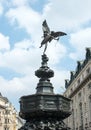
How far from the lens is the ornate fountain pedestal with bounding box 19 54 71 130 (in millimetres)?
15367

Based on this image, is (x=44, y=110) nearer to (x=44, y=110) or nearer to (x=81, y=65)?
(x=44, y=110)

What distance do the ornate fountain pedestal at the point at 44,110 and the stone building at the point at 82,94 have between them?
2934 inches

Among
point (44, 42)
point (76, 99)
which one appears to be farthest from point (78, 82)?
point (44, 42)

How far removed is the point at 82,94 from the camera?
10031 centimetres

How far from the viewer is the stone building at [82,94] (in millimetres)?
94062

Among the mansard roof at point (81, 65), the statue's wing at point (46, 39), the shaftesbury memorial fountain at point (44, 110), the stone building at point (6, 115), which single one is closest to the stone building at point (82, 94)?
the mansard roof at point (81, 65)

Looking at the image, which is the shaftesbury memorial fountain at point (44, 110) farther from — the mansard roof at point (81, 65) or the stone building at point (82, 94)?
the mansard roof at point (81, 65)

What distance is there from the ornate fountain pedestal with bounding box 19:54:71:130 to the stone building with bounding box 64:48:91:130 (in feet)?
245

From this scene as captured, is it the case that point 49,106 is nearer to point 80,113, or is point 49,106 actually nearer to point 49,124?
point 49,124

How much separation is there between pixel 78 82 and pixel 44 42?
86.9 meters

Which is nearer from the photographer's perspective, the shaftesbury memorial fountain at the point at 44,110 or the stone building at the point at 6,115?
the shaftesbury memorial fountain at the point at 44,110

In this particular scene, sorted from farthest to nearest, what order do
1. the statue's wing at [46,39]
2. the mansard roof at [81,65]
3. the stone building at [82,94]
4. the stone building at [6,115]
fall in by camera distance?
the stone building at [6,115], the mansard roof at [81,65], the stone building at [82,94], the statue's wing at [46,39]

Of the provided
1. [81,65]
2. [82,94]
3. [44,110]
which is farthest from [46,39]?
[81,65]

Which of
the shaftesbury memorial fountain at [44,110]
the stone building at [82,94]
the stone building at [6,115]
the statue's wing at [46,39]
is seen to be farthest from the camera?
the stone building at [6,115]
